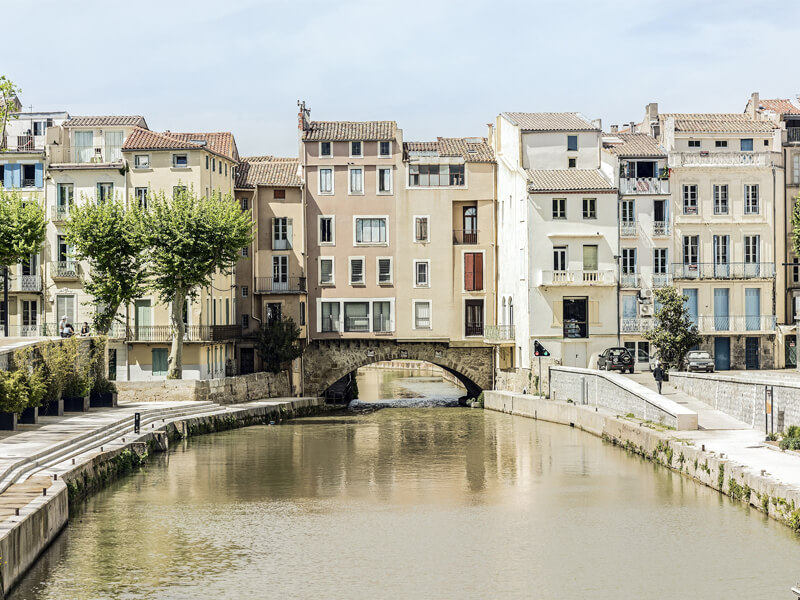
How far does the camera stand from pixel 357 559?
104 feet

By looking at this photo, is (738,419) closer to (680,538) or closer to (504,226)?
(680,538)

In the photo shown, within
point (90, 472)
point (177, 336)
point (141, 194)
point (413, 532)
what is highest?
point (141, 194)

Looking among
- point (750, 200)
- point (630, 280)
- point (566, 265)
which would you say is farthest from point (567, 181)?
point (750, 200)

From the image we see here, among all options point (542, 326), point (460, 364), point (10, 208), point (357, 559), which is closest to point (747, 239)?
point (542, 326)

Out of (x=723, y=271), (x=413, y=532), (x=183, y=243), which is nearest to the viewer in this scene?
(x=413, y=532)

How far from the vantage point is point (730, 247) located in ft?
236

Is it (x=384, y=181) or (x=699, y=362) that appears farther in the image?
(x=384, y=181)

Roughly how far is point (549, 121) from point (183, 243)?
938 inches

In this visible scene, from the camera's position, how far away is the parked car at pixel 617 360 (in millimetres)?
66875

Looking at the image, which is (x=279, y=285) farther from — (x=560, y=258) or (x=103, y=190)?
(x=560, y=258)

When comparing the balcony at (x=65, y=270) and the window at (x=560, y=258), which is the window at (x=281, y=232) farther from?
the window at (x=560, y=258)

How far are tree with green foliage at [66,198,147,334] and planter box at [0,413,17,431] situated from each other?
71.1 ft

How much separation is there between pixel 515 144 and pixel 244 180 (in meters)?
16.8

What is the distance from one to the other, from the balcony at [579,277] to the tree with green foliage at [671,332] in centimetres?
420
